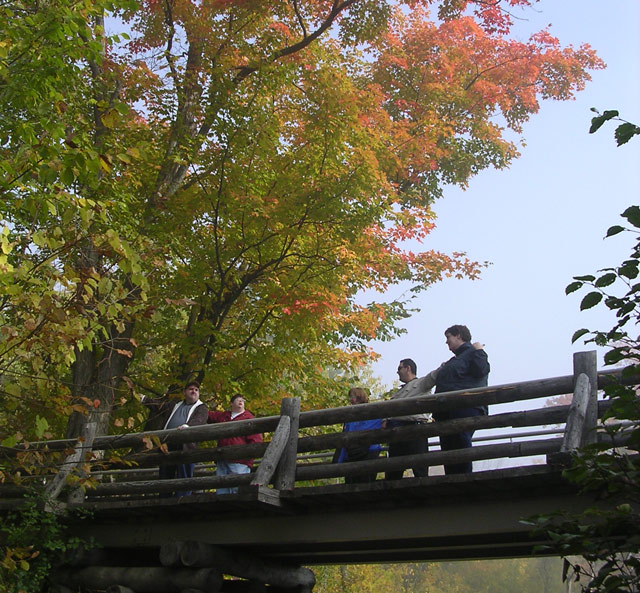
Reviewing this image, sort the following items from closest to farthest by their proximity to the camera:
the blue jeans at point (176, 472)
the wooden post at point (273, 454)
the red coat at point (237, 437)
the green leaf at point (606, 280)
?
the green leaf at point (606, 280)
the wooden post at point (273, 454)
the red coat at point (237, 437)
the blue jeans at point (176, 472)

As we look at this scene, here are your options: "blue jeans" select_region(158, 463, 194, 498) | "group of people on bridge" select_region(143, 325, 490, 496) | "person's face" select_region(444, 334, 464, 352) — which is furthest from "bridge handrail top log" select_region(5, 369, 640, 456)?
"person's face" select_region(444, 334, 464, 352)

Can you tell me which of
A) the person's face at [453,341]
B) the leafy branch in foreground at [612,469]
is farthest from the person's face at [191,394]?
the leafy branch in foreground at [612,469]

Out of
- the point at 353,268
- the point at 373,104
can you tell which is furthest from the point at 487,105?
the point at 353,268

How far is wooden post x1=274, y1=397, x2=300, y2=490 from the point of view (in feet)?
24.8

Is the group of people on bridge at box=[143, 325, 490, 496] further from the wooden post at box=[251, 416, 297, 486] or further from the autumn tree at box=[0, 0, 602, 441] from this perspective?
the autumn tree at box=[0, 0, 602, 441]

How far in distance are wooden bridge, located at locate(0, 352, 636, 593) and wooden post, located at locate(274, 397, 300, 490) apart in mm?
13

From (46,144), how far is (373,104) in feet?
34.7

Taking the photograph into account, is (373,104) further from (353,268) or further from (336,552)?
(336,552)

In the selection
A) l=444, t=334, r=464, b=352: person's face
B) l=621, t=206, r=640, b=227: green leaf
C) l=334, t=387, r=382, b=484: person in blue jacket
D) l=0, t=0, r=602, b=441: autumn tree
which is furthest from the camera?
l=0, t=0, r=602, b=441: autumn tree

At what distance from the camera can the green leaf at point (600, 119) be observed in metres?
3.38

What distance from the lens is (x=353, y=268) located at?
14.3 meters

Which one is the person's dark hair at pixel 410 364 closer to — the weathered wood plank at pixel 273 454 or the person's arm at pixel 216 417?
the weathered wood plank at pixel 273 454

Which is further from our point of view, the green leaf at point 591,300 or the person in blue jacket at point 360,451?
the person in blue jacket at point 360,451

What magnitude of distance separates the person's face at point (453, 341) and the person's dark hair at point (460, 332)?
0.02 m
